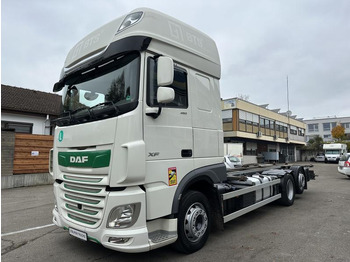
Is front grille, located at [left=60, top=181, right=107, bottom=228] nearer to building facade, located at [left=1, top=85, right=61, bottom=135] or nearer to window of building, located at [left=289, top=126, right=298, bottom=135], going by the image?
building facade, located at [left=1, top=85, right=61, bottom=135]

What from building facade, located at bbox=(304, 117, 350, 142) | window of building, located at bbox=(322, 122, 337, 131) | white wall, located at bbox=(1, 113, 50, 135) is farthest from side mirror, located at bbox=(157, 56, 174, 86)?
window of building, located at bbox=(322, 122, 337, 131)

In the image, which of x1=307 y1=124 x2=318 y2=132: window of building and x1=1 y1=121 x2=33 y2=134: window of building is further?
x1=307 y1=124 x2=318 y2=132: window of building

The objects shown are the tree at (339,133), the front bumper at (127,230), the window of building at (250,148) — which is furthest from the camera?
the tree at (339,133)

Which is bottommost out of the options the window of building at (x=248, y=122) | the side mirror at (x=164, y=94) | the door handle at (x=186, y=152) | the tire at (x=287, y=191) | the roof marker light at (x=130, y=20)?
the tire at (x=287, y=191)

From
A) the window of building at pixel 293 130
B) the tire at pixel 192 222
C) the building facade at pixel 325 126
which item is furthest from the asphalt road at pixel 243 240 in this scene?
the building facade at pixel 325 126

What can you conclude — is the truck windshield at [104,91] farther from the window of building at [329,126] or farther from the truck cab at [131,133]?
the window of building at [329,126]

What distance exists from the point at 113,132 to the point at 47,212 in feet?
17.1

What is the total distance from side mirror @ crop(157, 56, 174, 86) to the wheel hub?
2.02 meters

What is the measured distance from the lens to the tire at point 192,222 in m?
3.71

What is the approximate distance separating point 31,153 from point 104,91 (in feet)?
34.0

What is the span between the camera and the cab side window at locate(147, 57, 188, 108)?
134 inches

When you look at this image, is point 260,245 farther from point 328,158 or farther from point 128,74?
point 328,158

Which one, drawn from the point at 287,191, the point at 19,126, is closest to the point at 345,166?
the point at 287,191

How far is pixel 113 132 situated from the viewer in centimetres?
316
